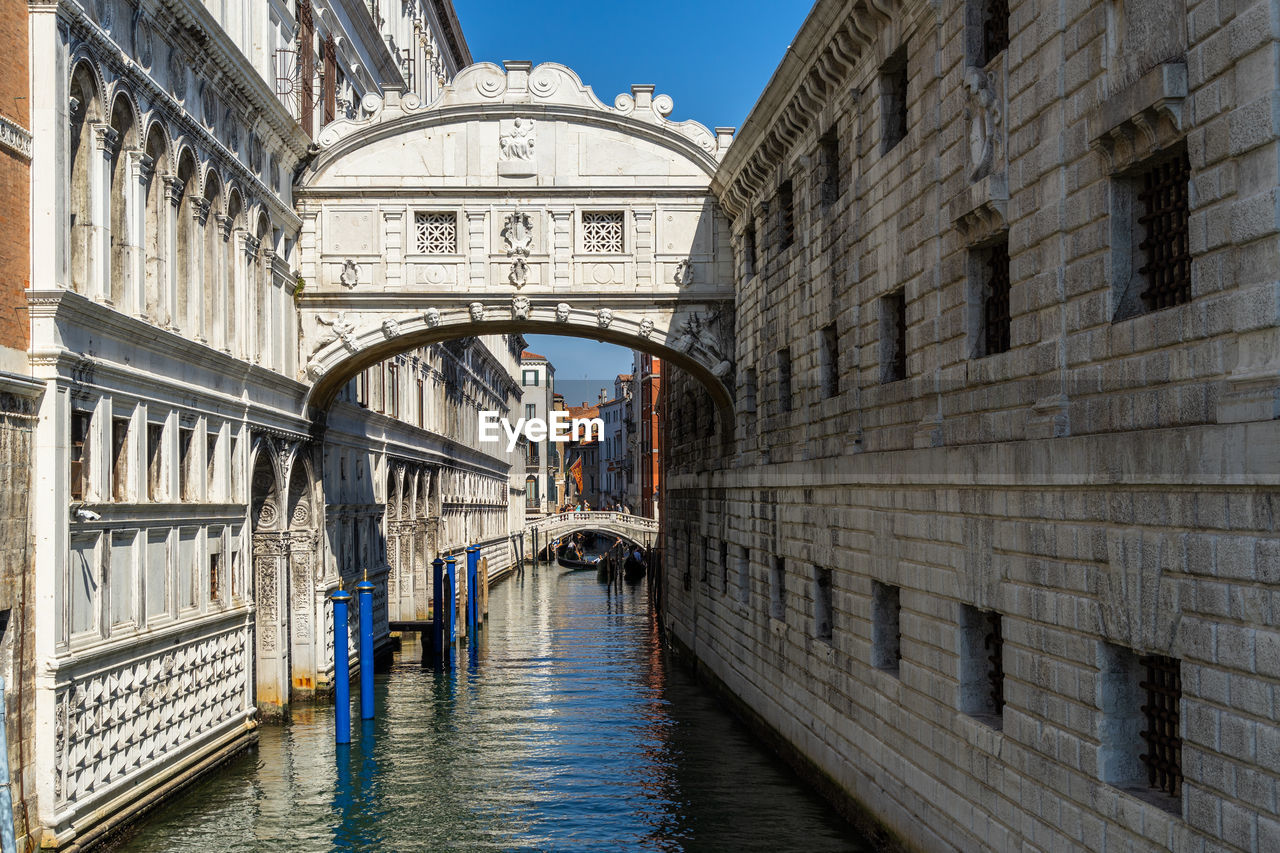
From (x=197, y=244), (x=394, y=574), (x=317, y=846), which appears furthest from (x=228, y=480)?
(x=394, y=574)

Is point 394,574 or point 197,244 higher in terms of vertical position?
point 197,244

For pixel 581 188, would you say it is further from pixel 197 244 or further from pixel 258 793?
pixel 258 793

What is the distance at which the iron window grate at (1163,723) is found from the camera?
7473mm

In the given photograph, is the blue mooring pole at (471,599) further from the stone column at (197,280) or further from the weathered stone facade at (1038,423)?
the stone column at (197,280)

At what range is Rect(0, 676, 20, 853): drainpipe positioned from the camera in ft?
31.3

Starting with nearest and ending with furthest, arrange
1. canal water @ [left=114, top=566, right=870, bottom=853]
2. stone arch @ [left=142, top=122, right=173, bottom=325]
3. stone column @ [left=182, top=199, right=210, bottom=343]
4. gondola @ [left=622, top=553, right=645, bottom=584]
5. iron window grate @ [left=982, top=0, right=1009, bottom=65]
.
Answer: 1. iron window grate @ [left=982, top=0, right=1009, bottom=65]
2. canal water @ [left=114, top=566, right=870, bottom=853]
3. stone arch @ [left=142, top=122, right=173, bottom=325]
4. stone column @ [left=182, top=199, right=210, bottom=343]
5. gondola @ [left=622, top=553, right=645, bottom=584]

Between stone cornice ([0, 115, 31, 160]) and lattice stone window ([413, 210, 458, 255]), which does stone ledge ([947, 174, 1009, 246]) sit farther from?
lattice stone window ([413, 210, 458, 255])

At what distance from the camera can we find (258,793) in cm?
1534

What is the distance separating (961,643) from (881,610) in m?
2.53

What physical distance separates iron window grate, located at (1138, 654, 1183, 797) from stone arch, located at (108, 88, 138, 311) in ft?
32.5

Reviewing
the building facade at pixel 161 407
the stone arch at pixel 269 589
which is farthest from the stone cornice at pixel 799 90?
the stone arch at pixel 269 589

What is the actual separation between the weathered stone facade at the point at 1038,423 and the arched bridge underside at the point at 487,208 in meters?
4.79

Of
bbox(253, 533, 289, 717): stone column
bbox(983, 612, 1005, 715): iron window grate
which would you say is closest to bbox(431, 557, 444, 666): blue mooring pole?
bbox(253, 533, 289, 717): stone column

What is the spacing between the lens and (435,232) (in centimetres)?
2080
